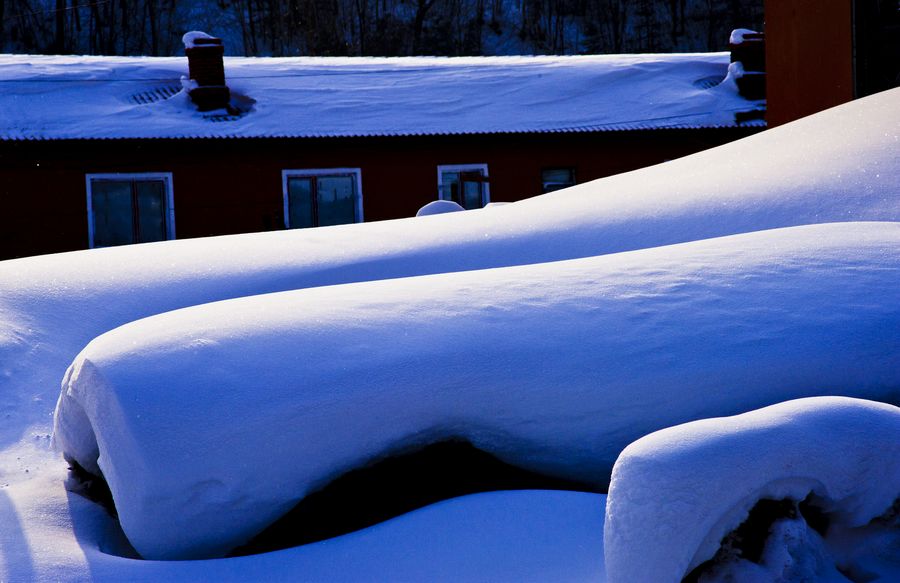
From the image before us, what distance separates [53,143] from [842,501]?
Answer: 1056cm

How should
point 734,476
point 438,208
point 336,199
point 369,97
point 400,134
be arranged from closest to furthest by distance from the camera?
point 734,476, point 438,208, point 400,134, point 336,199, point 369,97

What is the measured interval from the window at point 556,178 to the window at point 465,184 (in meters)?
0.80

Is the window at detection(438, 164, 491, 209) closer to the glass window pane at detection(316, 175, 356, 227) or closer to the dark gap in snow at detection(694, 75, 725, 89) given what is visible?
the glass window pane at detection(316, 175, 356, 227)

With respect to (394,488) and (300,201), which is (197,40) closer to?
(300,201)

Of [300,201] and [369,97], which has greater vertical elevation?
[369,97]

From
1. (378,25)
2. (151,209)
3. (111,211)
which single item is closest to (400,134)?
(151,209)

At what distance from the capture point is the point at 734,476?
1.75m

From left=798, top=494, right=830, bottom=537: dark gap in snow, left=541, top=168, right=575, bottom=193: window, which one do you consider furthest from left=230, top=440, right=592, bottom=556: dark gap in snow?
left=541, top=168, right=575, bottom=193: window

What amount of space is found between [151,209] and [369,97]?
3.07m

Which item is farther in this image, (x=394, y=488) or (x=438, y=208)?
(x=438, y=208)

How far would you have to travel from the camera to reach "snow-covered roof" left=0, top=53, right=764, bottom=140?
11.4m

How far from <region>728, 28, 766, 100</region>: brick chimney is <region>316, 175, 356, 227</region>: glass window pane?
554 cm

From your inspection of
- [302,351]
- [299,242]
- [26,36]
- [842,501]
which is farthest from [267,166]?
[26,36]

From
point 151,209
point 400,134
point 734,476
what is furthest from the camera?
point 400,134
